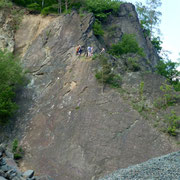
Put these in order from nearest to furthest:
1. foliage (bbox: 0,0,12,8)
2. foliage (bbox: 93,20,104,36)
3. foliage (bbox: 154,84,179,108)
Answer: foliage (bbox: 154,84,179,108), foliage (bbox: 93,20,104,36), foliage (bbox: 0,0,12,8)

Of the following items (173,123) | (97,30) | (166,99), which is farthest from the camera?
(97,30)

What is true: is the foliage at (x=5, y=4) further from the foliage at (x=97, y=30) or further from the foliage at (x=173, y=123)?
the foliage at (x=173, y=123)

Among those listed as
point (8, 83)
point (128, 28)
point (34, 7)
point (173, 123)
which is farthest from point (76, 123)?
point (128, 28)

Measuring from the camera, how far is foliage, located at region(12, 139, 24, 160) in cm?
2028

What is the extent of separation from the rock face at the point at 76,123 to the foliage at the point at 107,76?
58 centimetres

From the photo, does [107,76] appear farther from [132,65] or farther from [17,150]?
[17,150]

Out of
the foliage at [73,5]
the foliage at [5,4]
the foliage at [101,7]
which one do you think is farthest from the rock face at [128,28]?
the foliage at [5,4]

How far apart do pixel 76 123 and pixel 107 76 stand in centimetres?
438

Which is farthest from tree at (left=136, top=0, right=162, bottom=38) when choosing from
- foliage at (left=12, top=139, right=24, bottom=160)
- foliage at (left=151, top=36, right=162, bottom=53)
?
foliage at (left=12, top=139, right=24, bottom=160)

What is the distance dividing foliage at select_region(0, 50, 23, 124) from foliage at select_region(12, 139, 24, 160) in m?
2.67

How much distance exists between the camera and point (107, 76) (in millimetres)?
23172

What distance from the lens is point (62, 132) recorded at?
21031 mm

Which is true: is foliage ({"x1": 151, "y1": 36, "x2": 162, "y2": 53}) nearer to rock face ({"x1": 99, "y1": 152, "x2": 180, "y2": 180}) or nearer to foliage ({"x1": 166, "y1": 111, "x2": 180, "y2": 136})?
foliage ({"x1": 166, "y1": 111, "x2": 180, "y2": 136})

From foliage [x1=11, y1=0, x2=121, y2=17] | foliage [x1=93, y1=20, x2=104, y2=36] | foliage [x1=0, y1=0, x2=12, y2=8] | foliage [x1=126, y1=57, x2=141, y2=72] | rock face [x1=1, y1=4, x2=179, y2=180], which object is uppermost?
foliage [x1=11, y1=0, x2=121, y2=17]
